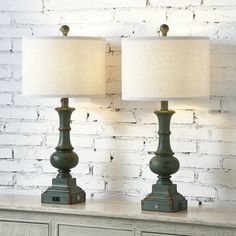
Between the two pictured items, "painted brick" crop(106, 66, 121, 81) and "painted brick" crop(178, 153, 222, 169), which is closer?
"painted brick" crop(178, 153, 222, 169)

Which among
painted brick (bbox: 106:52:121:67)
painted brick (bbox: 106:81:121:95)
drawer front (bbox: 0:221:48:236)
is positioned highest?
painted brick (bbox: 106:52:121:67)

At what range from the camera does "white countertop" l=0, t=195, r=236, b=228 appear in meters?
3.40

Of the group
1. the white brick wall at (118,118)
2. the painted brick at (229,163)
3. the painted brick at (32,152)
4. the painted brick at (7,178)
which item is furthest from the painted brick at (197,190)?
the painted brick at (7,178)

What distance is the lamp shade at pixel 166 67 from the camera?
340 cm

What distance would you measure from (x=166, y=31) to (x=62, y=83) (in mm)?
548

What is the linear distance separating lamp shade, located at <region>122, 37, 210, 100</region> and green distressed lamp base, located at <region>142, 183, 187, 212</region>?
46 cm

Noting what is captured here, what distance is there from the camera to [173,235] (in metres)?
3.45

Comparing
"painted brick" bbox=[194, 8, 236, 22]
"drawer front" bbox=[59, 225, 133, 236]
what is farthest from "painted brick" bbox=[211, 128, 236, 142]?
"drawer front" bbox=[59, 225, 133, 236]

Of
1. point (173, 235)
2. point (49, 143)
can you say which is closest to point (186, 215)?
point (173, 235)

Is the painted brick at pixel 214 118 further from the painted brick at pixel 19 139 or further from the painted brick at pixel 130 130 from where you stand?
the painted brick at pixel 19 139

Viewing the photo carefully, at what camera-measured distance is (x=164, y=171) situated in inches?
141

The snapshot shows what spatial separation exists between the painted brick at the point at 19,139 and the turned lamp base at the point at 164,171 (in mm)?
768

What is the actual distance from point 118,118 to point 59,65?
49 cm

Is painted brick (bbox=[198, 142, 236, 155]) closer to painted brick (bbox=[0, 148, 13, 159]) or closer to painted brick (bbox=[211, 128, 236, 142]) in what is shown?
painted brick (bbox=[211, 128, 236, 142])
